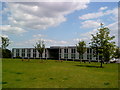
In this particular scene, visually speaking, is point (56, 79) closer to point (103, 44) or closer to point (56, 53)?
point (103, 44)

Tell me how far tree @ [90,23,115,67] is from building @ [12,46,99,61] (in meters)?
43.5

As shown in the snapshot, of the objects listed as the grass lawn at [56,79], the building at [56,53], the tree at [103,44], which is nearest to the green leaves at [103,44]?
the tree at [103,44]

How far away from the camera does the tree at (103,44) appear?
96.3ft

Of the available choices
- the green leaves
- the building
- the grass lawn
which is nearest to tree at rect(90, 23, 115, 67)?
the green leaves

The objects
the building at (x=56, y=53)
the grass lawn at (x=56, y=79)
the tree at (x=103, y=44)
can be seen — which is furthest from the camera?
the building at (x=56, y=53)

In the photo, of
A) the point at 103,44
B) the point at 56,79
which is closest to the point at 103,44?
the point at 103,44

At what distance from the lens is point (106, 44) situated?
2916cm

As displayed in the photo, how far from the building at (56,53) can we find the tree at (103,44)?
143 feet

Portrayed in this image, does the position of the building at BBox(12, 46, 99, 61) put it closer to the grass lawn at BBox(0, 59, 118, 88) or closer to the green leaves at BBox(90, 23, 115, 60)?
the green leaves at BBox(90, 23, 115, 60)

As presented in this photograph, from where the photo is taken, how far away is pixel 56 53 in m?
97.7

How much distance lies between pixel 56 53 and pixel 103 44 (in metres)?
69.1

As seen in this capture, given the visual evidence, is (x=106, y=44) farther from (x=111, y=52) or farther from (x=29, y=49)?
(x=29, y=49)

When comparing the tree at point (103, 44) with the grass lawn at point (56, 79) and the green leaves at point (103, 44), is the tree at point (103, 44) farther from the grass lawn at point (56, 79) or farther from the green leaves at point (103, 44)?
the grass lawn at point (56, 79)

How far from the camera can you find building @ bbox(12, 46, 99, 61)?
76750 mm
